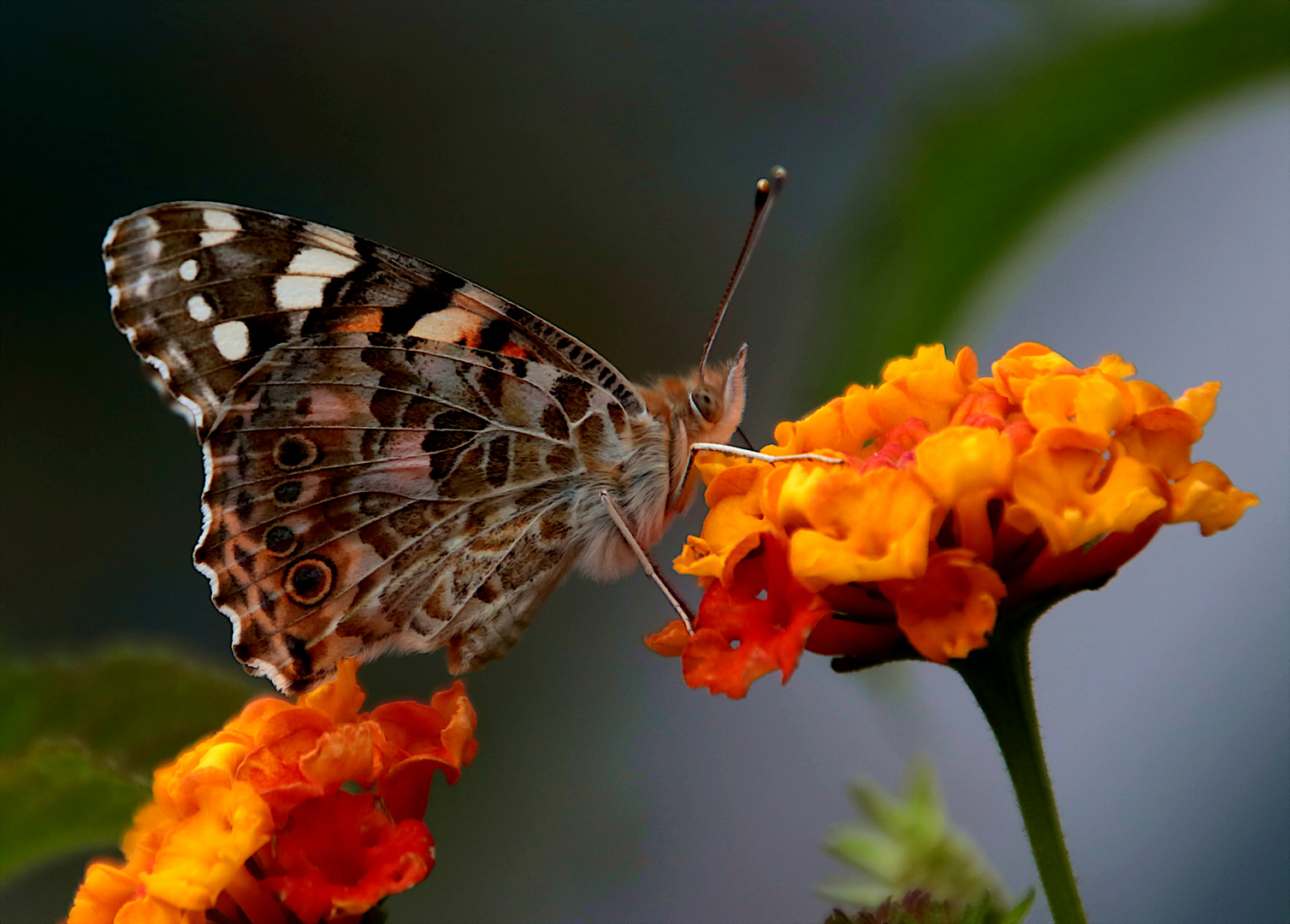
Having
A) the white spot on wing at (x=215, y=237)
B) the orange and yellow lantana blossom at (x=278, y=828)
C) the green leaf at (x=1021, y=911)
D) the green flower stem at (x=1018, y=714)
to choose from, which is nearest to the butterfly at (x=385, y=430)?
the white spot on wing at (x=215, y=237)

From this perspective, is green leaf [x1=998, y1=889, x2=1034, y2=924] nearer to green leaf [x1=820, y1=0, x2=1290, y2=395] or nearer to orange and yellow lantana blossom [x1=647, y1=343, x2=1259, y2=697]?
orange and yellow lantana blossom [x1=647, y1=343, x2=1259, y2=697]

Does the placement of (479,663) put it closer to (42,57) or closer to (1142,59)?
(1142,59)

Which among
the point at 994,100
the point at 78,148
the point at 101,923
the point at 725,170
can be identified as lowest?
the point at 78,148

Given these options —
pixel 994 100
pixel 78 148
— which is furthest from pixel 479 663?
pixel 78 148

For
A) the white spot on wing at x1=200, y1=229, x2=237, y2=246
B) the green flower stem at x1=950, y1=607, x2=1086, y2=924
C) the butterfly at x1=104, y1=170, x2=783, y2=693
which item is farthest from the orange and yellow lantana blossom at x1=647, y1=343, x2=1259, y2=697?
the white spot on wing at x1=200, y1=229, x2=237, y2=246

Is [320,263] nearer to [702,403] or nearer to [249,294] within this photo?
[249,294]

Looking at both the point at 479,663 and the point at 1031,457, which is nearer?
the point at 1031,457

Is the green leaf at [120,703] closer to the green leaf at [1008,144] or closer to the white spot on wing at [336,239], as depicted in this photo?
the white spot on wing at [336,239]
